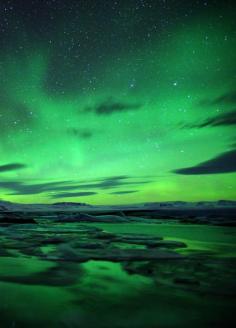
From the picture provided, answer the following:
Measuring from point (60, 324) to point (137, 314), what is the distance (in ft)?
2.09

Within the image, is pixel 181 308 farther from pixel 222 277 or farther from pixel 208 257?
pixel 208 257

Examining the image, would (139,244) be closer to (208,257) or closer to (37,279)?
(208,257)

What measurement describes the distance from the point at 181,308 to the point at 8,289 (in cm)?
180

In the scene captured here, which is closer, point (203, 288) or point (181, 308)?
point (181, 308)

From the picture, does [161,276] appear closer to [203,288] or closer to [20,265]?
[203,288]

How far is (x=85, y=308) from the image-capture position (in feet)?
8.61

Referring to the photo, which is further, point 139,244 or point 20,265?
point 139,244

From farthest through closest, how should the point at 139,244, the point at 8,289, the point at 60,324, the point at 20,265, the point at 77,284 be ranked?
the point at 139,244
the point at 20,265
the point at 77,284
the point at 8,289
the point at 60,324

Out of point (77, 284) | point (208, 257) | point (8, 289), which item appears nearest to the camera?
point (8, 289)

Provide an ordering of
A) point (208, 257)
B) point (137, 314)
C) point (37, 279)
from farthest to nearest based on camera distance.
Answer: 1. point (208, 257)
2. point (37, 279)
3. point (137, 314)

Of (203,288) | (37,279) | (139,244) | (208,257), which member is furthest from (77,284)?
(139,244)

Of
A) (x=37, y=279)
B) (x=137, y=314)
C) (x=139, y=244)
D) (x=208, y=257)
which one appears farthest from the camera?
(x=139, y=244)

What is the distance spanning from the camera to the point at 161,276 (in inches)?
150

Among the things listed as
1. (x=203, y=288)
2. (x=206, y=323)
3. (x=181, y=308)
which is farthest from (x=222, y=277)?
(x=206, y=323)
